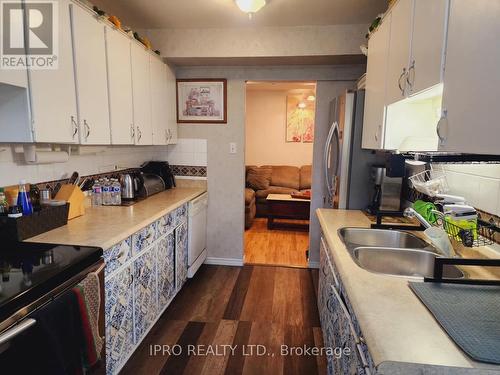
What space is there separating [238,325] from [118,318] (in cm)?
95

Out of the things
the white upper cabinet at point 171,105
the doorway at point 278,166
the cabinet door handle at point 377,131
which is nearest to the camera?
the cabinet door handle at point 377,131

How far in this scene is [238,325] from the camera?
7.57 feet

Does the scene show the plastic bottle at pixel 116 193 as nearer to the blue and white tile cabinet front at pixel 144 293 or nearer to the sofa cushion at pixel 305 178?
the blue and white tile cabinet front at pixel 144 293

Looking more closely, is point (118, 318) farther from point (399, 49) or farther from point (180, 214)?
point (399, 49)

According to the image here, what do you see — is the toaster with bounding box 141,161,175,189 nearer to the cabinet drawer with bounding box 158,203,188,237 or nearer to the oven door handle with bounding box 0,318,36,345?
the cabinet drawer with bounding box 158,203,188,237

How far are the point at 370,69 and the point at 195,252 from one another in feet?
7.13

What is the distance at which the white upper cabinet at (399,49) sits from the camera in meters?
1.42

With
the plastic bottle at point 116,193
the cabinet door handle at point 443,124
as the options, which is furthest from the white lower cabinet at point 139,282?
the cabinet door handle at point 443,124

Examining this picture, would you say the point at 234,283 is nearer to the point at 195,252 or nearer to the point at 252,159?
the point at 195,252

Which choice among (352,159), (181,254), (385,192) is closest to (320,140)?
(352,159)

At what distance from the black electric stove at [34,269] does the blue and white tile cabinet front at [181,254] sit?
1.17 metres

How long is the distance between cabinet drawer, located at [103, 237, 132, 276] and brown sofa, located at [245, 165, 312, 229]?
10.8 feet

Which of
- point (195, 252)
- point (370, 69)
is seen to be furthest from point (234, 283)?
point (370, 69)

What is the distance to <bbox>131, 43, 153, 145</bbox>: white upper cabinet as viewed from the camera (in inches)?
92.9
